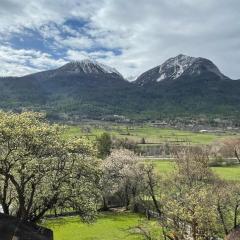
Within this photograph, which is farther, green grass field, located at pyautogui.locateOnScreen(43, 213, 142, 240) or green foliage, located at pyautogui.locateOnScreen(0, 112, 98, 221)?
green grass field, located at pyautogui.locateOnScreen(43, 213, 142, 240)

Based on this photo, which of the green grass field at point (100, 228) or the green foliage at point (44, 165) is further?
the green grass field at point (100, 228)

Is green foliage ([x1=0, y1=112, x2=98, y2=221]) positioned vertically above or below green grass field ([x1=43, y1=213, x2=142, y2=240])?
above

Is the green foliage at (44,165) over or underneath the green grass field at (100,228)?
over

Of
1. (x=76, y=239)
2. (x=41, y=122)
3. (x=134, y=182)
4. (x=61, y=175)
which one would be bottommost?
(x=76, y=239)

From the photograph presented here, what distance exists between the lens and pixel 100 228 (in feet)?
304

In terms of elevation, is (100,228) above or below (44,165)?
below

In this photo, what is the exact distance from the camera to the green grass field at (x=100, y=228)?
84.1 metres

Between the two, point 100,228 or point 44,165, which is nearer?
point 44,165

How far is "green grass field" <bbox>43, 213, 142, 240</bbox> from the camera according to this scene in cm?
8406

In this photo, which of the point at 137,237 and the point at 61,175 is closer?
the point at 61,175

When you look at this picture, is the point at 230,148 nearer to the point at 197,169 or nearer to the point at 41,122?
the point at 197,169

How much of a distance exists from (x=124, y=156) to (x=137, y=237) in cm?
4702

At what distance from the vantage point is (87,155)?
5072cm

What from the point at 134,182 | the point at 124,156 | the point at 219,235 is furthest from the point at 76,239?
the point at 124,156
